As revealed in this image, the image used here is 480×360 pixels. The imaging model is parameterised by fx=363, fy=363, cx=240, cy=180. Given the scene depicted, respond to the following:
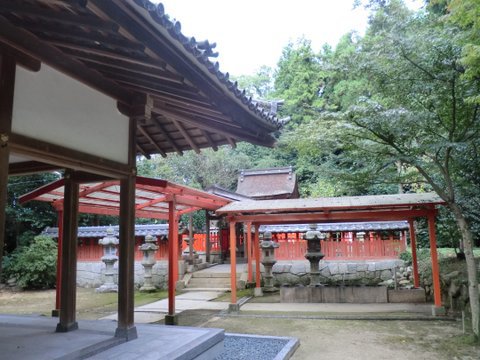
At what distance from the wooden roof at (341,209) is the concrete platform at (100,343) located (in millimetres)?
4783

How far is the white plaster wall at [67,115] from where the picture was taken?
3.22 meters

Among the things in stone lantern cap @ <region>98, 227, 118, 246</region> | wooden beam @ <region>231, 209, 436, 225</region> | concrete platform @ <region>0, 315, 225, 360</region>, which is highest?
wooden beam @ <region>231, 209, 436, 225</region>

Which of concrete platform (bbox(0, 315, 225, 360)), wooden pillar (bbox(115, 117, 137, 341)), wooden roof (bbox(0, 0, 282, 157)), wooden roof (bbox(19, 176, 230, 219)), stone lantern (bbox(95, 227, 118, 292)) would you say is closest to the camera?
wooden roof (bbox(0, 0, 282, 157))

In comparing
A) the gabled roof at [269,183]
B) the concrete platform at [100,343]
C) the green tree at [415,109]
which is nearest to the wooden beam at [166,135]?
the green tree at [415,109]

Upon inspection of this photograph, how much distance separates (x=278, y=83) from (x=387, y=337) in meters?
28.0

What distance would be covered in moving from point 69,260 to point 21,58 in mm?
2794

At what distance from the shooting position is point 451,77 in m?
6.02

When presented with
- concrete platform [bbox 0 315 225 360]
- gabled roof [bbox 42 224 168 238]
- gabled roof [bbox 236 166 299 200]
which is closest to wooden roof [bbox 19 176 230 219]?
concrete platform [bbox 0 315 225 360]

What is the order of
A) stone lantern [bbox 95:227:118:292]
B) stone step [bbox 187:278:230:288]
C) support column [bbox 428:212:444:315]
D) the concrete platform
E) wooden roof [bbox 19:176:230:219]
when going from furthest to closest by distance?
stone lantern [bbox 95:227:118:292] → stone step [bbox 187:278:230:288] → support column [bbox 428:212:444:315] → wooden roof [bbox 19:176:230:219] → the concrete platform

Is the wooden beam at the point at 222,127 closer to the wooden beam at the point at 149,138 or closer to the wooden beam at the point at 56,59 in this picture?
the wooden beam at the point at 56,59

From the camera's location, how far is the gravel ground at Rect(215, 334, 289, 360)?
17.7 feet

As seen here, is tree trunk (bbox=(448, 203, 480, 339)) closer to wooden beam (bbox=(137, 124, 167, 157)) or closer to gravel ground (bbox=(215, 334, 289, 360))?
gravel ground (bbox=(215, 334, 289, 360))

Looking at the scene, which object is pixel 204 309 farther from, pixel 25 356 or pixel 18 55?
pixel 18 55

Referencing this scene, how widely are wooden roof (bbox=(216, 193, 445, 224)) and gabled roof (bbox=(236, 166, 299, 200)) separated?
12338mm
